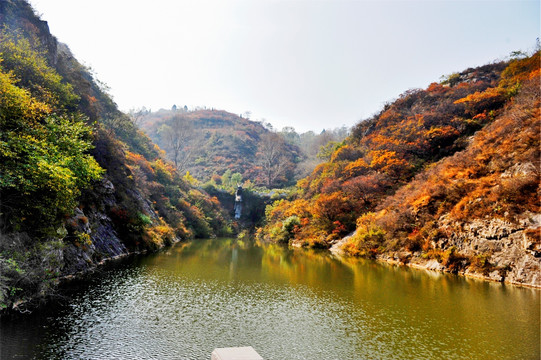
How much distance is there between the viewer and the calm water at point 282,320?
317 inches

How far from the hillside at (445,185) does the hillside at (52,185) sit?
730 inches

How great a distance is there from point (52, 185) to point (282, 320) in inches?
363

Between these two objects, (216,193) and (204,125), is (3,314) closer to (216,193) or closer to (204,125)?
(216,193)

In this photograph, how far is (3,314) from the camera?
9.12m

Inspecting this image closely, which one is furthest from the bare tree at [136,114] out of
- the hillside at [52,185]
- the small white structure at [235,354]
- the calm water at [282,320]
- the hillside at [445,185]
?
the small white structure at [235,354]

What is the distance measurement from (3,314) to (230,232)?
143 feet

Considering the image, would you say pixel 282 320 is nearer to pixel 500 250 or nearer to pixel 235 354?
pixel 235 354

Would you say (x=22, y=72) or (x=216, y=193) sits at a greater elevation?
(x=22, y=72)

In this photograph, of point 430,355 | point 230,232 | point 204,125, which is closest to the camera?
point 430,355

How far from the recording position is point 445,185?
22906mm

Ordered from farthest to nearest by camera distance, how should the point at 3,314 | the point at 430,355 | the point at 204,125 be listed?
the point at 204,125, the point at 3,314, the point at 430,355

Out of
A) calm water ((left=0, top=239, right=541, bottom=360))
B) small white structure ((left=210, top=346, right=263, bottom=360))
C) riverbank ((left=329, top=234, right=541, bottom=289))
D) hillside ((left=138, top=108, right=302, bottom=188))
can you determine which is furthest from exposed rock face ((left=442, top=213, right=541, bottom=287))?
hillside ((left=138, top=108, right=302, bottom=188))

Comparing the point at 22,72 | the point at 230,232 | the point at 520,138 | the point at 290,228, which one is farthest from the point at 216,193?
the point at 520,138

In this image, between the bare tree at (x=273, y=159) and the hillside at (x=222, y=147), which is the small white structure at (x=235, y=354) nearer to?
the hillside at (x=222, y=147)
